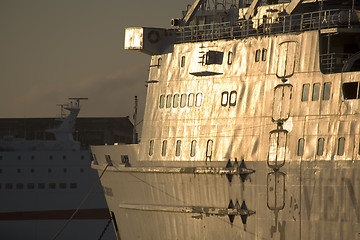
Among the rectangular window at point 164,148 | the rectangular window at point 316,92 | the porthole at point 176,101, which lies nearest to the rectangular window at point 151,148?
the rectangular window at point 164,148

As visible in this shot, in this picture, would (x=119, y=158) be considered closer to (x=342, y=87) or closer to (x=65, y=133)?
(x=342, y=87)

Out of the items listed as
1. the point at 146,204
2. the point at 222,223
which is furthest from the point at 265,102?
the point at 146,204

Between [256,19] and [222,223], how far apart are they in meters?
6.27

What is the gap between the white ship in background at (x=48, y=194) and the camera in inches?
2413

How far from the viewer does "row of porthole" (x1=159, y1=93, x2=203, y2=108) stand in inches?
1199

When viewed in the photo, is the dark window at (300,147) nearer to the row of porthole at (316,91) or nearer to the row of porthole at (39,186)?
the row of porthole at (316,91)

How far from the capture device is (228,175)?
28562 millimetres

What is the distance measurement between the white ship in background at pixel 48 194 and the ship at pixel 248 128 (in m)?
27.1

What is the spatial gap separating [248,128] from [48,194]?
35.5 meters

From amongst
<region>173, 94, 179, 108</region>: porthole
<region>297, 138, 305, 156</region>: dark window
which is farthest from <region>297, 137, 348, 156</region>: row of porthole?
<region>173, 94, 179, 108</region>: porthole

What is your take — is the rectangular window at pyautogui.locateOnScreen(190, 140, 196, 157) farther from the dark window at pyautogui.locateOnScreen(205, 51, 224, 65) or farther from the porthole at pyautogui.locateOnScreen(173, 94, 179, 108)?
the dark window at pyautogui.locateOnScreen(205, 51, 224, 65)

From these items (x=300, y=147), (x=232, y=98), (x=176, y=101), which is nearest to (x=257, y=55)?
(x=232, y=98)

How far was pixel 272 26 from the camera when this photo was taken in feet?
94.5

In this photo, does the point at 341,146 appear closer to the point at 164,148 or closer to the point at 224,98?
the point at 224,98
